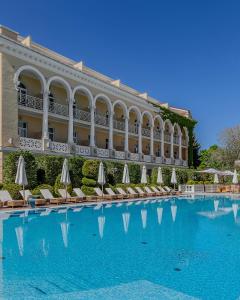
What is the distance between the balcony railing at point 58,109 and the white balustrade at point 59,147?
2709 millimetres

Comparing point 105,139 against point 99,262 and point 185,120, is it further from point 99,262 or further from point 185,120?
point 99,262

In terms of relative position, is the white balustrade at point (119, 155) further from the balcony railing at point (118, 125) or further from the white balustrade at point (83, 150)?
the white balustrade at point (83, 150)

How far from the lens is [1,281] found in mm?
5641

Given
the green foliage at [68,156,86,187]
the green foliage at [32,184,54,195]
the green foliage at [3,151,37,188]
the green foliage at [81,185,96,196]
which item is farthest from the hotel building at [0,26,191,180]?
the green foliage at [81,185,96,196]

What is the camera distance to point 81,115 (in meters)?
27.3

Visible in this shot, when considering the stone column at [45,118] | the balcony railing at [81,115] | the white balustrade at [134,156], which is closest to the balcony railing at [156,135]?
the white balustrade at [134,156]

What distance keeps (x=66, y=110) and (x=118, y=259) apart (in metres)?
19.7

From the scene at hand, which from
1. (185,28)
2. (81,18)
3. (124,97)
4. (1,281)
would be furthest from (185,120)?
(1,281)

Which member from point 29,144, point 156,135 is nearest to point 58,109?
point 29,144

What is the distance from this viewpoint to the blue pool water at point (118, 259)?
210 inches

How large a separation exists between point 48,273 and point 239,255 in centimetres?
456

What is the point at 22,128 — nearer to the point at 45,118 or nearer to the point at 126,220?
the point at 45,118

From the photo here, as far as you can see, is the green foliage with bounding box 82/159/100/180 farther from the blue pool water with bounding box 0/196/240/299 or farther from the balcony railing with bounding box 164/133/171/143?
the balcony railing with bounding box 164/133/171/143

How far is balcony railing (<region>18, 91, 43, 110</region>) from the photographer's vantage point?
22.1 metres
